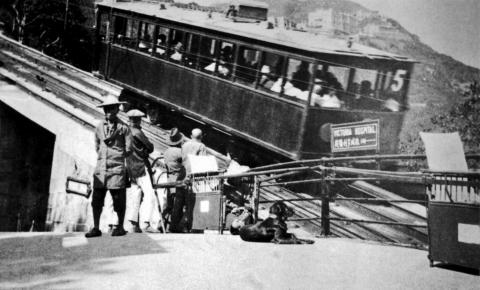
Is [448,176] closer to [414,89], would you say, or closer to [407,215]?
[407,215]

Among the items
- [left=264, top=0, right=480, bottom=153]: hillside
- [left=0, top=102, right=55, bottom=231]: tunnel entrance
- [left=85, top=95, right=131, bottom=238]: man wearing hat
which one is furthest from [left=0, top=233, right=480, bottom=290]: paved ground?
[left=0, top=102, right=55, bottom=231]: tunnel entrance

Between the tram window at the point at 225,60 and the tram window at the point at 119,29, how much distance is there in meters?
3.79

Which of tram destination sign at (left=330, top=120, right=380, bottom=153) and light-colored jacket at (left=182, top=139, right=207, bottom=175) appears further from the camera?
tram destination sign at (left=330, top=120, right=380, bottom=153)

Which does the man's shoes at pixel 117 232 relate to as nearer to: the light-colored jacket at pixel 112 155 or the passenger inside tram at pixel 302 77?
the light-colored jacket at pixel 112 155

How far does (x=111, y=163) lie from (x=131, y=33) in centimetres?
708

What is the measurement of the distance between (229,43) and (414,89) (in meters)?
3.53

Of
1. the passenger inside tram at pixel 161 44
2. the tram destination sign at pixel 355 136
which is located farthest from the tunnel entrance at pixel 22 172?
the tram destination sign at pixel 355 136

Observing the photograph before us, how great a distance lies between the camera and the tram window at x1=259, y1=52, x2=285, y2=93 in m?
7.92

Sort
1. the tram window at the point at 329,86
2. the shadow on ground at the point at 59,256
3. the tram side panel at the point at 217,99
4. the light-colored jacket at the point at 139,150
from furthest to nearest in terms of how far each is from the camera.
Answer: the tram side panel at the point at 217,99
the tram window at the point at 329,86
the light-colored jacket at the point at 139,150
the shadow on ground at the point at 59,256

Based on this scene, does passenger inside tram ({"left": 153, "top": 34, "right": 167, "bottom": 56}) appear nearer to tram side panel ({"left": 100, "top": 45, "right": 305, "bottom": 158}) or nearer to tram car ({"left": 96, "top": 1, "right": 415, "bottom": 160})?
tram car ({"left": 96, "top": 1, "right": 415, "bottom": 160})

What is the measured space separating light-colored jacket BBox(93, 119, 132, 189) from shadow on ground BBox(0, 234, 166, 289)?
24.0 inches

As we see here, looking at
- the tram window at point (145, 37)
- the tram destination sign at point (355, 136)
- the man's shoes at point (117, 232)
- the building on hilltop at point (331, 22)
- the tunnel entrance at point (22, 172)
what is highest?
the building on hilltop at point (331, 22)

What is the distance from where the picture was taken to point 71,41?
43.4 feet

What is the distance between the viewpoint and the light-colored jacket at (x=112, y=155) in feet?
16.4
